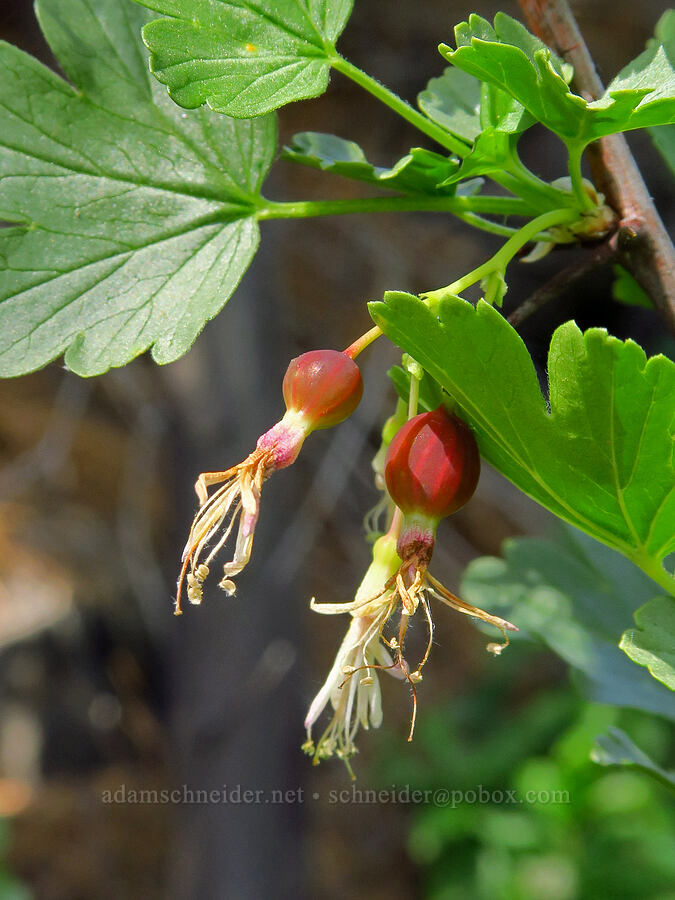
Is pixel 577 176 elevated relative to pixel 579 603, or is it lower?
elevated

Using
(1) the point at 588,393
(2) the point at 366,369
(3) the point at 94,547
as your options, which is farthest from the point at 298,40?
(3) the point at 94,547

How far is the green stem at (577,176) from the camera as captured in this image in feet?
1.79

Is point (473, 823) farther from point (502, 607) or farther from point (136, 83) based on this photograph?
point (136, 83)

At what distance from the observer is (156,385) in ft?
10.6

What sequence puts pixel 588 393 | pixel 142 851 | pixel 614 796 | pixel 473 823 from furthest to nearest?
pixel 142 851 → pixel 473 823 → pixel 614 796 → pixel 588 393

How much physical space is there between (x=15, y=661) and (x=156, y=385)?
1256 mm

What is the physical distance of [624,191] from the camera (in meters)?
0.60

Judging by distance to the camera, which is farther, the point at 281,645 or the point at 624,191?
the point at 281,645

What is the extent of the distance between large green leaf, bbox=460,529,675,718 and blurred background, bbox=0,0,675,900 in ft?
4.66

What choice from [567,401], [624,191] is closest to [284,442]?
[567,401]

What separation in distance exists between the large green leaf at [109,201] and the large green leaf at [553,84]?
0.19 meters

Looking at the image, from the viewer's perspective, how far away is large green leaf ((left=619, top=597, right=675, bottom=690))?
497 millimetres

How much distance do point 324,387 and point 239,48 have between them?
0.70 feet

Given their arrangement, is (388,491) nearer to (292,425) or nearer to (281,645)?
(292,425)
